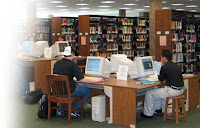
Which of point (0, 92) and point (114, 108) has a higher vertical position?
point (0, 92)

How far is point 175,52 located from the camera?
9.43 metres

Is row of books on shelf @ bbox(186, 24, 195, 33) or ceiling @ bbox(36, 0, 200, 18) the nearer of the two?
row of books on shelf @ bbox(186, 24, 195, 33)

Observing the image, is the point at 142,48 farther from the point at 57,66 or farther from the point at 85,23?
the point at 57,66

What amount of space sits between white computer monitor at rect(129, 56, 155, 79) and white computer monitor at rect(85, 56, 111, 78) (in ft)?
1.35

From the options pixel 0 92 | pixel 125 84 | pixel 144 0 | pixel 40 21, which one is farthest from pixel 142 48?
pixel 0 92

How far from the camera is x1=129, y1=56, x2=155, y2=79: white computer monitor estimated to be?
4902mm

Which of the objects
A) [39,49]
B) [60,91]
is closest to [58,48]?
[39,49]

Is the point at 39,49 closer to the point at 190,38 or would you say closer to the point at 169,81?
the point at 169,81

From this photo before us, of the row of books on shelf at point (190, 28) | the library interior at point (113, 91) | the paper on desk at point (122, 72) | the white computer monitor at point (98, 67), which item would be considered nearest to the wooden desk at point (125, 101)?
the library interior at point (113, 91)

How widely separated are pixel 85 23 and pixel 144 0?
16.2 feet

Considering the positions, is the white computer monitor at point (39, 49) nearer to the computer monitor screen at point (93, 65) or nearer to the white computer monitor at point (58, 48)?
the white computer monitor at point (58, 48)

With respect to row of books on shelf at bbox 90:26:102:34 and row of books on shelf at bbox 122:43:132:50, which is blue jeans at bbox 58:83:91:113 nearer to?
row of books on shelf at bbox 90:26:102:34

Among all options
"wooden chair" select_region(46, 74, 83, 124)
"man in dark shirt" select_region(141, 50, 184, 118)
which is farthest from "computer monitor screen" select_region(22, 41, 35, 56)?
"man in dark shirt" select_region(141, 50, 184, 118)

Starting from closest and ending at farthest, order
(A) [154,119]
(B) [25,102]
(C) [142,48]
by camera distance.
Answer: (A) [154,119], (B) [25,102], (C) [142,48]
